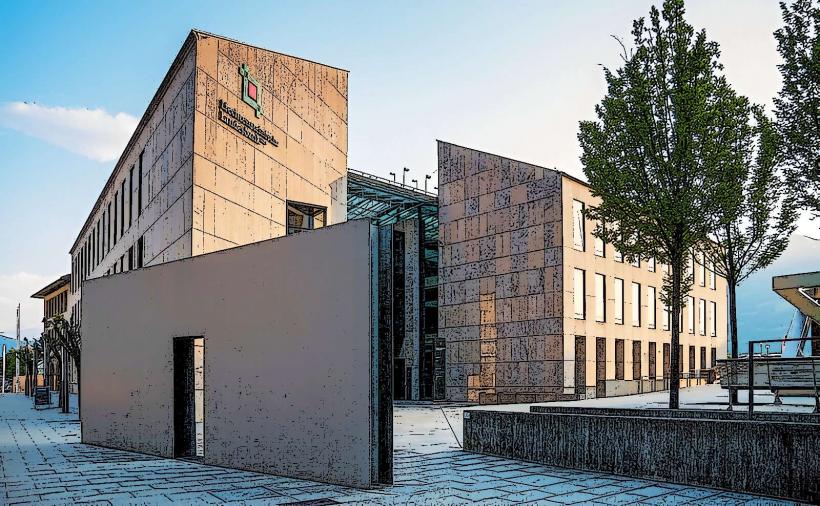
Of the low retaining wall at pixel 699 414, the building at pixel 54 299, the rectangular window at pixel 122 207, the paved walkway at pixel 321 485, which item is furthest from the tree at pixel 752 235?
the building at pixel 54 299

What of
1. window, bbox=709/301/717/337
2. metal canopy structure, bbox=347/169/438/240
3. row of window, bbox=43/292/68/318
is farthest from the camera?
row of window, bbox=43/292/68/318

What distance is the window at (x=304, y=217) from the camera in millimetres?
→ 27531

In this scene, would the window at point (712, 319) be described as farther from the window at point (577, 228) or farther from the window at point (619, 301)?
the window at point (577, 228)

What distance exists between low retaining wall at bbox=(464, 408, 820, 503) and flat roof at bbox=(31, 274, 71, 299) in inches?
2583

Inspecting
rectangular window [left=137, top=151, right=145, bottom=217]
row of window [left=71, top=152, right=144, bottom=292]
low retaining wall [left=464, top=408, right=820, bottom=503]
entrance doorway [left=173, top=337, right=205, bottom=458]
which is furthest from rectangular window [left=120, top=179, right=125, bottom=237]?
low retaining wall [left=464, top=408, right=820, bottom=503]

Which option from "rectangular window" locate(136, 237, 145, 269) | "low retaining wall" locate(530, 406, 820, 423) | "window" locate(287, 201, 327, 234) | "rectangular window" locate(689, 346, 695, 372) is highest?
"window" locate(287, 201, 327, 234)

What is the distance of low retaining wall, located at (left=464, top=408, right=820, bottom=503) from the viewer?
885 cm

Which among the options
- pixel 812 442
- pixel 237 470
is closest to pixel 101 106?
pixel 237 470

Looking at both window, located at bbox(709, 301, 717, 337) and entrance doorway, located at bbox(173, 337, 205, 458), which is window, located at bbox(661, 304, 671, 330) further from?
entrance doorway, located at bbox(173, 337, 205, 458)

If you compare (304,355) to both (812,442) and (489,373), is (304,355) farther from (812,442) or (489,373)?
(489,373)

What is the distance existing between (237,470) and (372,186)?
108ft

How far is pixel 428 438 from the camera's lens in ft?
55.4

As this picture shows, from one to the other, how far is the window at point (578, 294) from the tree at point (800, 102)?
2444 centimetres

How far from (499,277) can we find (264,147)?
16.4 meters
